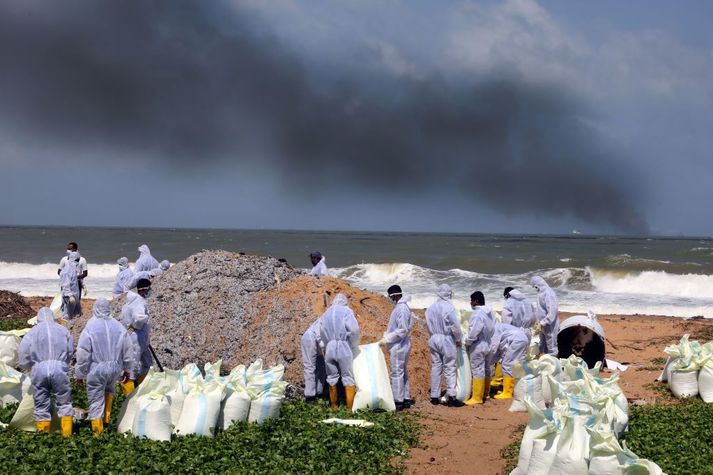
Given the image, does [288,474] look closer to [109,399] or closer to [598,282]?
[109,399]

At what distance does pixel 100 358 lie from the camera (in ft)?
26.8

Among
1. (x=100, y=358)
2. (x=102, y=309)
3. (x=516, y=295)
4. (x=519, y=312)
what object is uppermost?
(x=102, y=309)

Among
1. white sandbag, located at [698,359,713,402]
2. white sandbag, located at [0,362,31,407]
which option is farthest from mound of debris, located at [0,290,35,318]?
white sandbag, located at [698,359,713,402]

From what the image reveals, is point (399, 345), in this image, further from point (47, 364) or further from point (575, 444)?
point (47, 364)

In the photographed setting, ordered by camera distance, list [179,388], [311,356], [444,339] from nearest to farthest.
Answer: [179,388]
[311,356]
[444,339]

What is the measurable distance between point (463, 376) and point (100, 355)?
539cm

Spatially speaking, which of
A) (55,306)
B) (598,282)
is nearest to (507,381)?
(55,306)

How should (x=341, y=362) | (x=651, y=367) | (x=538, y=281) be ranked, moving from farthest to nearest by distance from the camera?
1. (x=651, y=367)
2. (x=538, y=281)
3. (x=341, y=362)

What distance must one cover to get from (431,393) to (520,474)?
401 cm

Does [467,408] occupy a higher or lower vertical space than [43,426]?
lower

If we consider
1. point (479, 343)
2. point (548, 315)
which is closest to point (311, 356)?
point (479, 343)

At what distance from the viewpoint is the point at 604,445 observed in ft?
20.0

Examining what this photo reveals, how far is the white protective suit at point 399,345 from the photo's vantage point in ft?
33.7

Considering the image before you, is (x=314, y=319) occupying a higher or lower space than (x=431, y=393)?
higher
